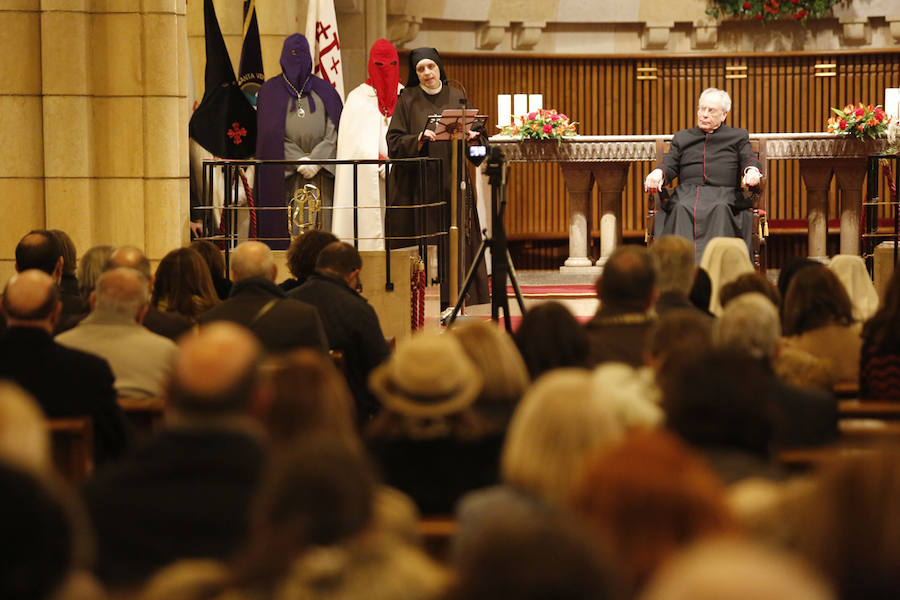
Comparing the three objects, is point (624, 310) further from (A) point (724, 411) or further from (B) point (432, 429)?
(A) point (724, 411)

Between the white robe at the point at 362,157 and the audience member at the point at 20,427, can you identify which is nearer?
the audience member at the point at 20,427

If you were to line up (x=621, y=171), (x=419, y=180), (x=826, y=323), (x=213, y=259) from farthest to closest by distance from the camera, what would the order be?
(x=621, y=171) < (x=419, y=180) < (x=213, y=259) < (x=826, y=323)

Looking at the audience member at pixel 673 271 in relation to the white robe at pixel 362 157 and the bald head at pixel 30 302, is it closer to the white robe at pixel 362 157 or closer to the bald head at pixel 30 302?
the bald head at pixel 30 302

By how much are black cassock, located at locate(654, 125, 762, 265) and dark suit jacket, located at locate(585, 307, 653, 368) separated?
14.4 ft

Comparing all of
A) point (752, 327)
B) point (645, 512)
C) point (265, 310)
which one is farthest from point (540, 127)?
point (645, 512)

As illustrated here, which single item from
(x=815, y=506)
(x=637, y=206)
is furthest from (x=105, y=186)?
(x=637, y=206)

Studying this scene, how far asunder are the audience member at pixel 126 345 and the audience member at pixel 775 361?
183 cm

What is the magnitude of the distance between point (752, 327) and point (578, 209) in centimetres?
777

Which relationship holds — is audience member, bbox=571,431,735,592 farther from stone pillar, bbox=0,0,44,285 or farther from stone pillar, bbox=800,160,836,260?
stone pillar, bbox=800,160,836,260

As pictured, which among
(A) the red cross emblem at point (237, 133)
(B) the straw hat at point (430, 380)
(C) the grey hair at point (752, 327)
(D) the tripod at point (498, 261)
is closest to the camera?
(B) the straw hat at point (430, 380)

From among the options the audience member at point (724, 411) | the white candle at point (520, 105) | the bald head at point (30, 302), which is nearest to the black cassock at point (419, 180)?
the white candle at point (520, 105)

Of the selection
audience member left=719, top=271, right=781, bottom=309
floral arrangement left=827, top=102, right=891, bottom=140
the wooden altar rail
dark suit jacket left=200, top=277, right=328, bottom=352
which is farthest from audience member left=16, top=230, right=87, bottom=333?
floral arrangement left=827, top=102, right=891, bottom=140

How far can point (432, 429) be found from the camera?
3045 millimetres

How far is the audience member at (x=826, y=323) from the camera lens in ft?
15.4
